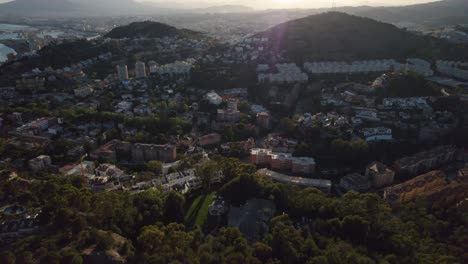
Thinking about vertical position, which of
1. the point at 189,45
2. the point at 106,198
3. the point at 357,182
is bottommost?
the point at 357,182

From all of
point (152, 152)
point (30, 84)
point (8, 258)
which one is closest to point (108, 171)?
point (152, 152)

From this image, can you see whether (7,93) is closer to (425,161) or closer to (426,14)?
(425,161)

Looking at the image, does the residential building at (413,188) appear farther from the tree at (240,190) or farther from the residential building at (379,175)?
the tree at (240,190)

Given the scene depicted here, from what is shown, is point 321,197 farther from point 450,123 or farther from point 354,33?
point 354,33

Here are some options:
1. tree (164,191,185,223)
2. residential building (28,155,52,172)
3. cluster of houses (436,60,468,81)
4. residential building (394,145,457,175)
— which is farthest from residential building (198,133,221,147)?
cluster of houses (436,60,468,81)

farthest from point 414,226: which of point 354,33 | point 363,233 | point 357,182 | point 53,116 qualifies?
point 354,33

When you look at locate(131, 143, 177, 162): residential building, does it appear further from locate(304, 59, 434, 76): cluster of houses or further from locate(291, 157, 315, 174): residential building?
locate(304, 59, 434, 76): cluster of houses

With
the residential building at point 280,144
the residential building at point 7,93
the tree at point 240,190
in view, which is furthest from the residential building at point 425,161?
the residential building at point 7,93
